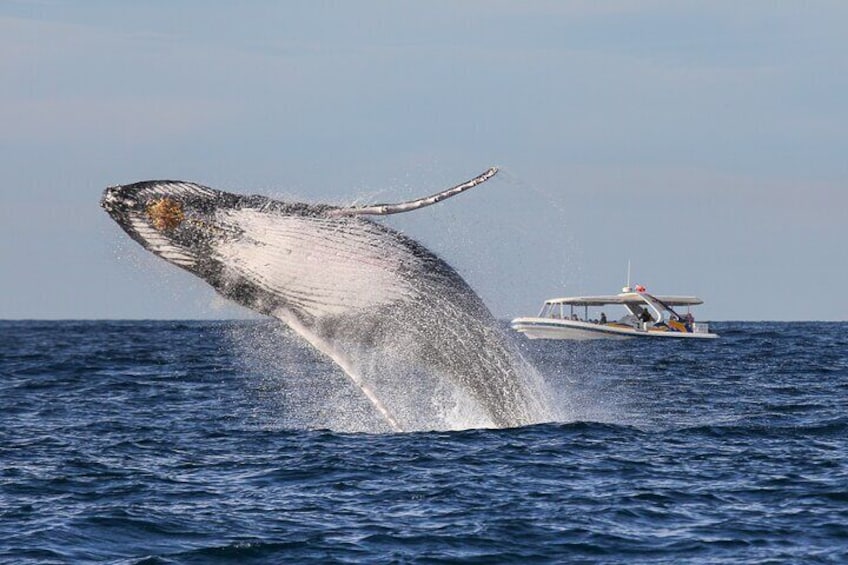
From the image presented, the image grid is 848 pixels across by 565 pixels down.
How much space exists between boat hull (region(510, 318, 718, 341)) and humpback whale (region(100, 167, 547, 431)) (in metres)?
62.7

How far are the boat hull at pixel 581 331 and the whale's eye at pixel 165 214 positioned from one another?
64275 mm

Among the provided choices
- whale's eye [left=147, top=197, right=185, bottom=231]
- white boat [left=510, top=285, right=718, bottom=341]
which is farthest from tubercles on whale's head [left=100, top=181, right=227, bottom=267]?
white boat [left=510, top=285, right=718, bottom=341]

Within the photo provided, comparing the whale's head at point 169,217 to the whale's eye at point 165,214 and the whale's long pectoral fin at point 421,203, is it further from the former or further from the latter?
the whale's long pectoral fin at point 421,203

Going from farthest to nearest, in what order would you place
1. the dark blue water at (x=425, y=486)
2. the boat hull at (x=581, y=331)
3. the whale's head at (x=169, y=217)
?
the boat hull at (x=581, y=331) < the whale's head at (x=169, y=217) < the dark blue water at (x=425, y=486)

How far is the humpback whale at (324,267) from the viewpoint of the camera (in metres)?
14.9

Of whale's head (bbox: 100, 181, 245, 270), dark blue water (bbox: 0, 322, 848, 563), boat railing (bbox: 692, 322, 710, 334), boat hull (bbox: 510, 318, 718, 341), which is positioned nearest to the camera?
dark blue water (bbox: 0, 322, 848, 563)

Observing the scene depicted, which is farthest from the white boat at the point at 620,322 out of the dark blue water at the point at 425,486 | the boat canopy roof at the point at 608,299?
the dark blue water at the point at 425,486

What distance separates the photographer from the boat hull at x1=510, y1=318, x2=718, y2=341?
78.7m

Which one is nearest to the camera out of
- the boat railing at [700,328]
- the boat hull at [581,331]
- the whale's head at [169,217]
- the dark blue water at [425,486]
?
the dark blue water at [425,486]

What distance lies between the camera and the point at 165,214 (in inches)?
586

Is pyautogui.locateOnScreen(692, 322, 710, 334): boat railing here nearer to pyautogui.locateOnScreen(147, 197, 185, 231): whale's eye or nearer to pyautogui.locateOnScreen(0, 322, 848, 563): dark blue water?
pyautogui.locateOnScreen(0, 322, 848, 563): dark blue water

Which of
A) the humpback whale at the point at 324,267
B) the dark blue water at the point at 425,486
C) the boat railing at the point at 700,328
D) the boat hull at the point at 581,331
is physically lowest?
the dark blue water at the point at 425,486

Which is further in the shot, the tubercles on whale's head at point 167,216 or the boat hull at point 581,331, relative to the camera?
the boat hull at point 581,331

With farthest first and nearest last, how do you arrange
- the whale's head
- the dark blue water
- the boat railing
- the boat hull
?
the boat railing < the boat hull < the whale's head < the dark blue water
